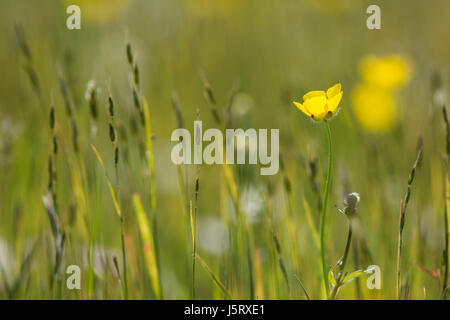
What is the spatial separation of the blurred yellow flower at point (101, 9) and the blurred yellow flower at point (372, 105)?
1593 millimetres

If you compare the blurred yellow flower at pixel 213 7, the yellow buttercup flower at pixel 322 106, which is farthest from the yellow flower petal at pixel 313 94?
the blurred yellow flower at pixel 213 7

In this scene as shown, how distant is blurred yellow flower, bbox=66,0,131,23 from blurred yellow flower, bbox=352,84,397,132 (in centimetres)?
159

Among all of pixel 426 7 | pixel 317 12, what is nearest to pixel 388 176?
pixel 317 12

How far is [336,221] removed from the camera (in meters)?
2.04

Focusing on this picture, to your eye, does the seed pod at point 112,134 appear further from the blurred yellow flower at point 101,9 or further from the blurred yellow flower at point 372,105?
the blurred yellow flower at point 101,9

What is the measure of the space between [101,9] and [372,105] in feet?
5.90

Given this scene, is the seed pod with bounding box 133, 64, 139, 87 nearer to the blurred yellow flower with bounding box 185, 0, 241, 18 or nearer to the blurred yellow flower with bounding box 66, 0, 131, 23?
the blurred yellow flower with bounding box 185, 0, 241, 18

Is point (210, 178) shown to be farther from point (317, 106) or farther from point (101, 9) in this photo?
point (101, 9)

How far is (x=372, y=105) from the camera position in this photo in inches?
94.8

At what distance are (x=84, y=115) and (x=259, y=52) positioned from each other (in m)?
1.30

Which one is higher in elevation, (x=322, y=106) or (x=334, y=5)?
(x=334, y=5)

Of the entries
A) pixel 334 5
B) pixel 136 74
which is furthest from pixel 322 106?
pixel 334 5

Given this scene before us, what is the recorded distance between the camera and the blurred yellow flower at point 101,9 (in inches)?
130
